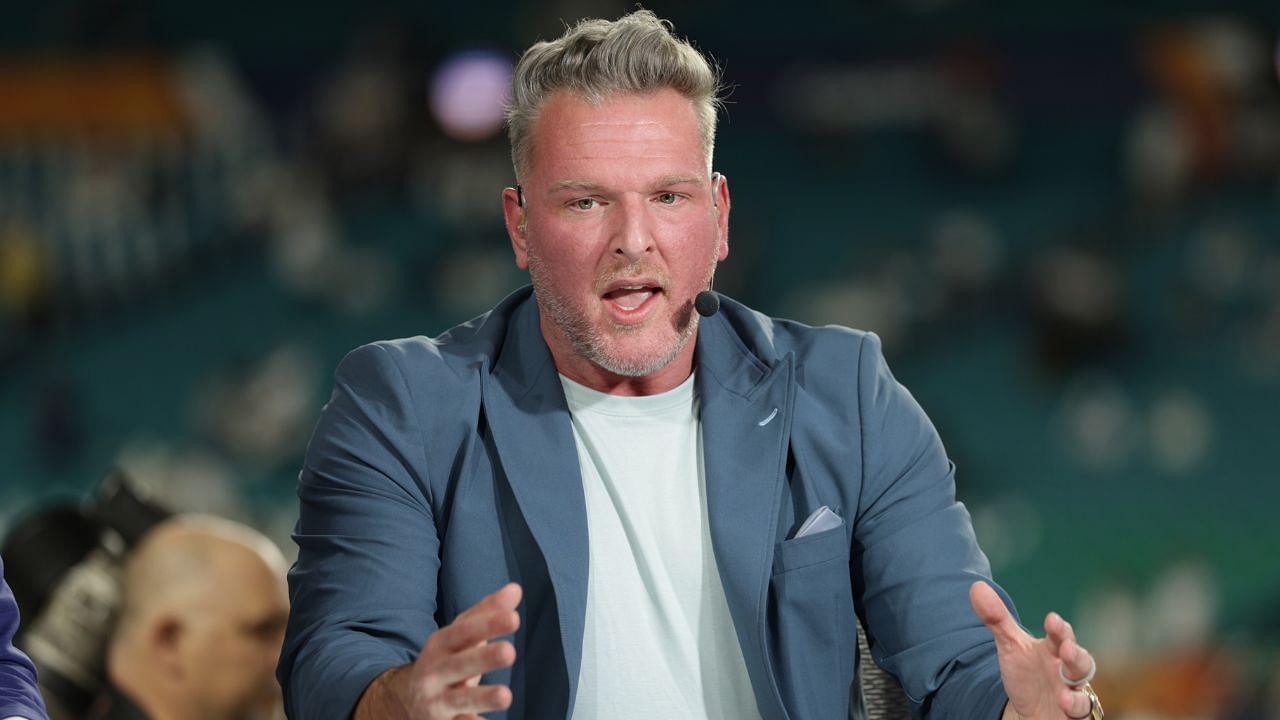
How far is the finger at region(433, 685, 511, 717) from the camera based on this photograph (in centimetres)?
120

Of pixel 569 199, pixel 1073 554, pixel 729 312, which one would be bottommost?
pixel 1073 554

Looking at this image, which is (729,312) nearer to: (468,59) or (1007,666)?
(1007,666)

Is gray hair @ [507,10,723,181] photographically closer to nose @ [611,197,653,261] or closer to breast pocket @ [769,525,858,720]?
nose @ [611,197,653,261]

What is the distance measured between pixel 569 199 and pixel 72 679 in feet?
2.49

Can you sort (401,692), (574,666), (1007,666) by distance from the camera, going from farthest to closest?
(574,666) → (1007,666) → (401,692)

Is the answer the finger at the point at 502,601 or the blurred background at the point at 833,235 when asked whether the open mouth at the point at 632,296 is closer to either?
the finger at the point at 502,601

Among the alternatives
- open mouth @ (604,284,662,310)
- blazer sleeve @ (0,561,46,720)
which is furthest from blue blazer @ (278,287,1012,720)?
blazer sleeve @ (0,561,46,720)

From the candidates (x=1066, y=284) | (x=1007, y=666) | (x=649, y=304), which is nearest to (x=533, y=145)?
(x=649, y=304)

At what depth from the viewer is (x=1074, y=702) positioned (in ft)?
4.30

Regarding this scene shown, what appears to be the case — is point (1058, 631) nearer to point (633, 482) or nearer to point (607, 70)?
point (633, 482)

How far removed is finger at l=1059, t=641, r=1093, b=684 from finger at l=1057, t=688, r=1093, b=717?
2cm

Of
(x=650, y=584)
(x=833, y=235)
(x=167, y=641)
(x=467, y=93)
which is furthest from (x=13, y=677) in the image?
(x=833, y=235)

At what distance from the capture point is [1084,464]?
451cm

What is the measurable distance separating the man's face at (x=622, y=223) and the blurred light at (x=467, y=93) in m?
2.91
